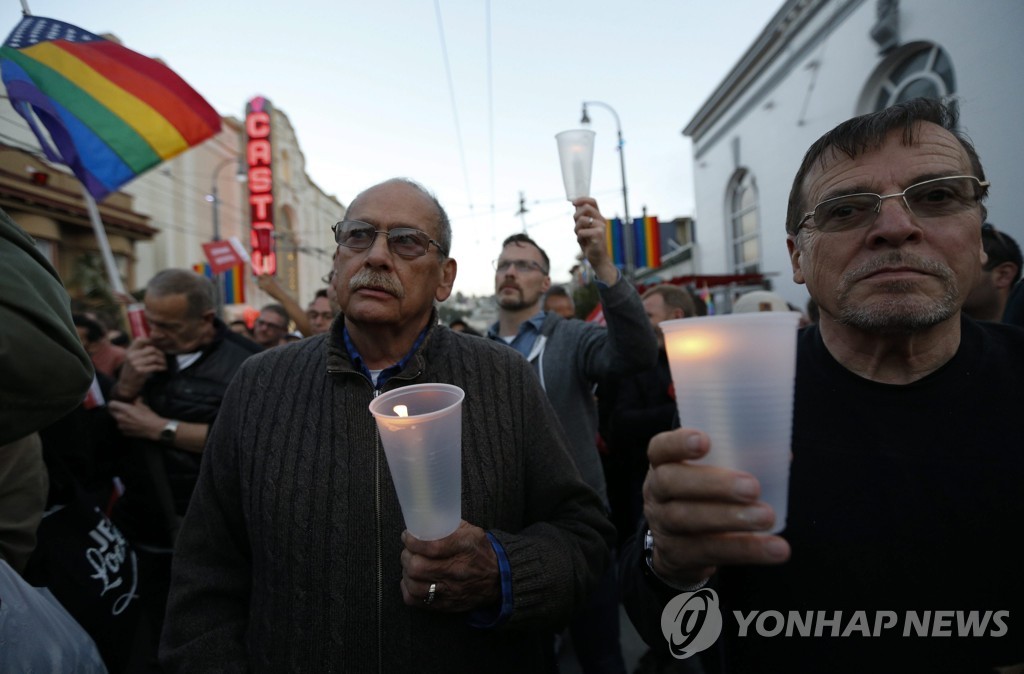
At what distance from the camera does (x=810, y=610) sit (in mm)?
1344

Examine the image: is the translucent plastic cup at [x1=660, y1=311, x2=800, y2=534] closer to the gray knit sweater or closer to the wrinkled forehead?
the gray knit sweater

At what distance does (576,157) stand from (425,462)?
83.6 inches

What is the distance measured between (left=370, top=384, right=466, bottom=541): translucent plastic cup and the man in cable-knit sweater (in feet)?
0.25

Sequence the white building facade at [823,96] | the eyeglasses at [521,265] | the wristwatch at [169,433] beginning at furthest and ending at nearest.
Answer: the white building facade at [823,96] < the eyeglasses at [521,265] < the wristwatch at [169,433]

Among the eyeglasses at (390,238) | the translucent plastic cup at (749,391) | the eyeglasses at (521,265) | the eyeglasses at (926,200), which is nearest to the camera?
the translucent plastic cup at (749,391)

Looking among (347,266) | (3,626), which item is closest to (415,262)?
(347,266)

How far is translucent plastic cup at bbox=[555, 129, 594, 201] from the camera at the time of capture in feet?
9.28

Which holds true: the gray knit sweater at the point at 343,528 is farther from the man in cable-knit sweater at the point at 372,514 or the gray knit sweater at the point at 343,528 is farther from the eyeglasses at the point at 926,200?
the eyeglasses at the point at 926,200

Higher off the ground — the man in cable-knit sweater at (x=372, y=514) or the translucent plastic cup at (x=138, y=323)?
the translucent plastic cup at (x=138, y=323)

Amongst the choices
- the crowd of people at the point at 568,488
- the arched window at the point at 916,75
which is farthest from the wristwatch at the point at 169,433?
the arched window at the point at 916,75

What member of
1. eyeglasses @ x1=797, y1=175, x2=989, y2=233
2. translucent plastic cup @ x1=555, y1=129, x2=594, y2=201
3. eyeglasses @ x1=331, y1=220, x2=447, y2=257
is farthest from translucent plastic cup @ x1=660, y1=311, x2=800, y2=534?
translucent plastic cup @ x1=555, y1=129, x2=594, y2=201

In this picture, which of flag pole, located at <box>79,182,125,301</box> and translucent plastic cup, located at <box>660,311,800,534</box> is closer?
translucent plastic cup, located at <box>660,311,800,534</box>

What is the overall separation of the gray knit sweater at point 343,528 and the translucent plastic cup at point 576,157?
4.28 ft

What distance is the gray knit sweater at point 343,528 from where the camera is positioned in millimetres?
1585
